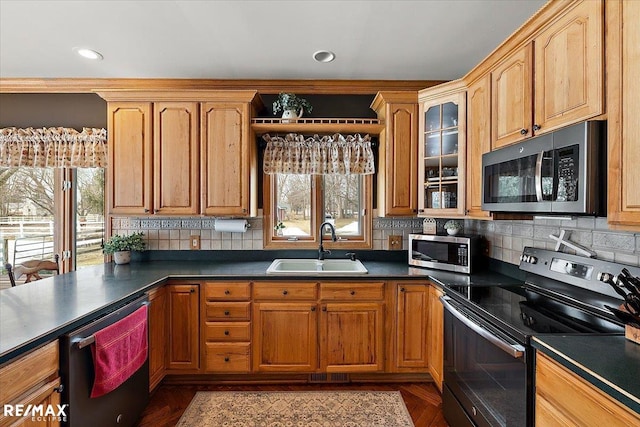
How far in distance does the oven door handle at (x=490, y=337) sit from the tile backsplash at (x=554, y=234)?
0.74m

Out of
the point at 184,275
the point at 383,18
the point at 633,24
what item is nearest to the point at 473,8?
the point at 383,18

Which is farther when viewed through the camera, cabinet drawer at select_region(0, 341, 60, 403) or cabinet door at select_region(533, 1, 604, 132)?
cabinet door at select_region(533, 1, 604, 132)

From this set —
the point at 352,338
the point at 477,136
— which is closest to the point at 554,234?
the point at 477,136

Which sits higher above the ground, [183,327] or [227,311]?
[227,311]

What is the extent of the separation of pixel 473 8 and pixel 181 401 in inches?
127

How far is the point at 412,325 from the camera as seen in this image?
8.02ft

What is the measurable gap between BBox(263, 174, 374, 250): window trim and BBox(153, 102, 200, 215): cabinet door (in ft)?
2.18

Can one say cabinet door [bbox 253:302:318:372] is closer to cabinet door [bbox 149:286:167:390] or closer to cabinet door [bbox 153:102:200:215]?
cabinet door [bbox 149:286:167:390]

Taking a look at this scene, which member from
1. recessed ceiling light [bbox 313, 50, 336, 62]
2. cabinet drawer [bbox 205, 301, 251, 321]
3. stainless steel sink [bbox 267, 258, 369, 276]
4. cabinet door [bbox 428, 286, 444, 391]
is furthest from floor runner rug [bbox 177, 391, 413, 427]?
recessed ceiling light [bbox 313, 50, 336, 62]

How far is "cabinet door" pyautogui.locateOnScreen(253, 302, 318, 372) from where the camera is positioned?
2424 mm

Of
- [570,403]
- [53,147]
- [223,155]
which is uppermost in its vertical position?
[53,147]

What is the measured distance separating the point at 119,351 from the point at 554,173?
2.34 m

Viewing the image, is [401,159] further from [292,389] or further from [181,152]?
[292,389]

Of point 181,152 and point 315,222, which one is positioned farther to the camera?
point 315,222
